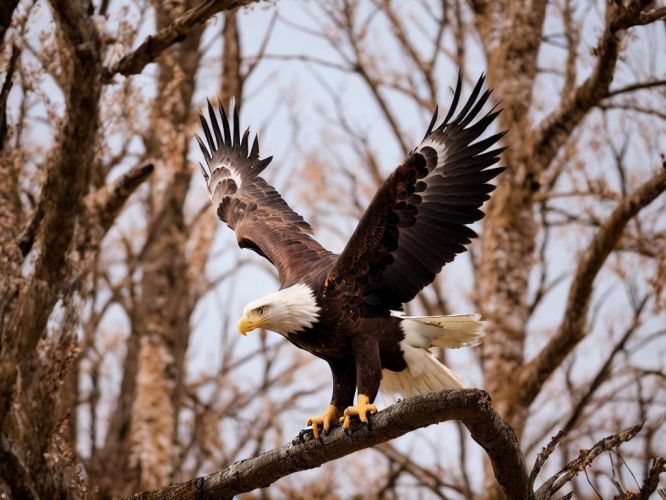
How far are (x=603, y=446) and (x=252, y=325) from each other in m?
1.74

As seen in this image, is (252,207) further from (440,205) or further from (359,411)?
(359,411)

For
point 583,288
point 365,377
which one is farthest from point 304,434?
point 583,288

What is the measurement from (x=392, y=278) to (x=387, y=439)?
43.2 inches

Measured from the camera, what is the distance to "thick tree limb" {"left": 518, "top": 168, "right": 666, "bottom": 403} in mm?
7004

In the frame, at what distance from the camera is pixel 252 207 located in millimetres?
6375

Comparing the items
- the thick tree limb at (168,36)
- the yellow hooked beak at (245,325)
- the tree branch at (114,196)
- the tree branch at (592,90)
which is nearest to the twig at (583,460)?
the yellow hooked beak at (245,325)

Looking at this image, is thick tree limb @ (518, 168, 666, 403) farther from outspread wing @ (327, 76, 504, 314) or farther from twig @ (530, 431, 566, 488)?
twig @ (530, 431, 566, 488)

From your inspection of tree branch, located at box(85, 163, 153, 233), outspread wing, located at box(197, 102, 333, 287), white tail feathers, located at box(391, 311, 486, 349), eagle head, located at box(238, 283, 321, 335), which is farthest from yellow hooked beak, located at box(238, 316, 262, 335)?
tree branch, located at box(85, 163, 153, 233)

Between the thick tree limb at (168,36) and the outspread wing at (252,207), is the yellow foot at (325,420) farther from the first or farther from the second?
the thick tree limb at (168,36)

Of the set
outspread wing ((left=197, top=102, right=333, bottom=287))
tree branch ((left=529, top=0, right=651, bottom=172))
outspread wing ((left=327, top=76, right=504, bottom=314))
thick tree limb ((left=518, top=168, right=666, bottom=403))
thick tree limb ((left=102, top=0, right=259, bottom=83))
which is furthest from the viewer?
thick tree limb ((left=518, top=168, right=666, bottom=403))

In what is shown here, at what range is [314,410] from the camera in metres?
15.8

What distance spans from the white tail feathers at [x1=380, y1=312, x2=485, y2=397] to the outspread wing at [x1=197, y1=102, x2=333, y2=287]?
1.99ft

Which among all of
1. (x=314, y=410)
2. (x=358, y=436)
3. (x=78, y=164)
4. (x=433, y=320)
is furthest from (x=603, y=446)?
(x=314, y=410)

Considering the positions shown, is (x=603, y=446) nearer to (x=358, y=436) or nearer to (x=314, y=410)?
(x=358, y=436)
